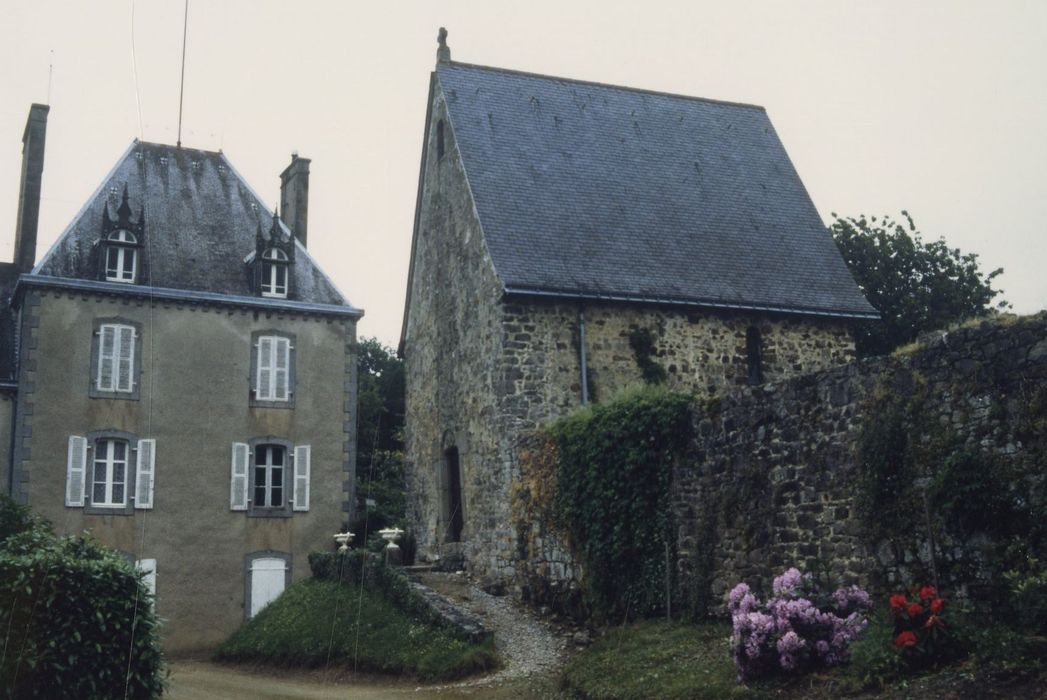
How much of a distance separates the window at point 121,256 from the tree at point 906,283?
52.9 ft

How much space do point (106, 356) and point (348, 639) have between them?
381 inches

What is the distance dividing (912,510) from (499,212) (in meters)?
11.6


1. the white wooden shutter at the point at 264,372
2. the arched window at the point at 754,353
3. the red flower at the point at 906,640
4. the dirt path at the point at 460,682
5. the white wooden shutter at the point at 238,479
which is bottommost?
the dirt path at the point at 460,682

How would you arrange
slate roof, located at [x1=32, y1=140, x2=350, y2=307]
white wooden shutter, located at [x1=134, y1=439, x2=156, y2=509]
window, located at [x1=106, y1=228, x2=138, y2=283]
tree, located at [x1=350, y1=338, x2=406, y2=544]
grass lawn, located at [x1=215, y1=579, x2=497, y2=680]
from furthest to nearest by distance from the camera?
tree, located at [x1=350, y1=338, x2=406, y2=544] < slate roof, located at [x1=32, y1=140, x2=350, y2=307] < window, located at [x1=106, y1=228, x2=138, y2=283] < white wooden shutter, located at [x1=134, y1=439, x2=156, y2=509] < grass lawn, located at [x1=215, y1=579, x2=497, y2=680]

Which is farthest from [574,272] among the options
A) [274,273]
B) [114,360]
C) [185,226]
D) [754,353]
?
[185,226]

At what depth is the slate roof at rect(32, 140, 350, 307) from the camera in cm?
2258

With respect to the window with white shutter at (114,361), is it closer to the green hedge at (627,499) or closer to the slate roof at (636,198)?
the slate roof at (636,198)

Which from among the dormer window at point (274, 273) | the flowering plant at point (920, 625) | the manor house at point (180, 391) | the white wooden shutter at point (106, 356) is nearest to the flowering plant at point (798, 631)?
the flowering plant at point (920, 625)

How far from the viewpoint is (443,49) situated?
22641 mm

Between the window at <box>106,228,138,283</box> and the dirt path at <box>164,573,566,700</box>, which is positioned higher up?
the window at <box>106,228,138,283</box>

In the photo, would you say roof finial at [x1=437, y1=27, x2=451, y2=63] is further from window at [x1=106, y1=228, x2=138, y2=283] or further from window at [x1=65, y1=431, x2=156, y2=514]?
window at [x1=65, y1=431, x2=156, y2=514]

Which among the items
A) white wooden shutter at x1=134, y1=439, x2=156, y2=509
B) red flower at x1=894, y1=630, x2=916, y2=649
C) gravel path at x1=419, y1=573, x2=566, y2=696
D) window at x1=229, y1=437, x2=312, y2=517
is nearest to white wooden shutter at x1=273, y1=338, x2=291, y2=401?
window at x1=229, y1=437, x2=312, y2=517

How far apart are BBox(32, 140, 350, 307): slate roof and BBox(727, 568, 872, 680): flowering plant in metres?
16.4

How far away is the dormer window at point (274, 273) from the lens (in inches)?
931
